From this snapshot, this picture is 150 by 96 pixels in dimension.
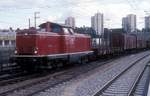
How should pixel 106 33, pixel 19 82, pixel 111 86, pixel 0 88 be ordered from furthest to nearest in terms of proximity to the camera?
pixel 106 33
pixel 19 82
pixel 111 86
pixel 0 88

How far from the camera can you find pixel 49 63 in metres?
23.1

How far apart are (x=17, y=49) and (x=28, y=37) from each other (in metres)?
1.10

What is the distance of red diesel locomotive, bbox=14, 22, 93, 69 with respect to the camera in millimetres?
22391

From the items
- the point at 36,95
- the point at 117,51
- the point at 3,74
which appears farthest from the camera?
the point at 117,51

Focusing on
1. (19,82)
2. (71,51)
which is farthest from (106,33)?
(19,82)

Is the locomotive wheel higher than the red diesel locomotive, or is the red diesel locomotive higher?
the red diesel locomotive

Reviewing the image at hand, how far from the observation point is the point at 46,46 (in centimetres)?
2353

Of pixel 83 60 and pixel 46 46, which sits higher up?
pixel 46 46

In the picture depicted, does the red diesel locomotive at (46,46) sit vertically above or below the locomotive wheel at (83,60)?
above

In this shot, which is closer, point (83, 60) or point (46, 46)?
point (46, 46)

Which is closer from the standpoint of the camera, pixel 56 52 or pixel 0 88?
pixel 0 88

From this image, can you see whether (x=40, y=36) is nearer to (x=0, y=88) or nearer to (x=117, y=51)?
(x=0, y=88)

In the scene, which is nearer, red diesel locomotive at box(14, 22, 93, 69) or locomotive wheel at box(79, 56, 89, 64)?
red diesel locomotive at box(14, 22, 93, 69)

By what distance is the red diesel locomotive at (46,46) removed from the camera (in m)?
22.4
